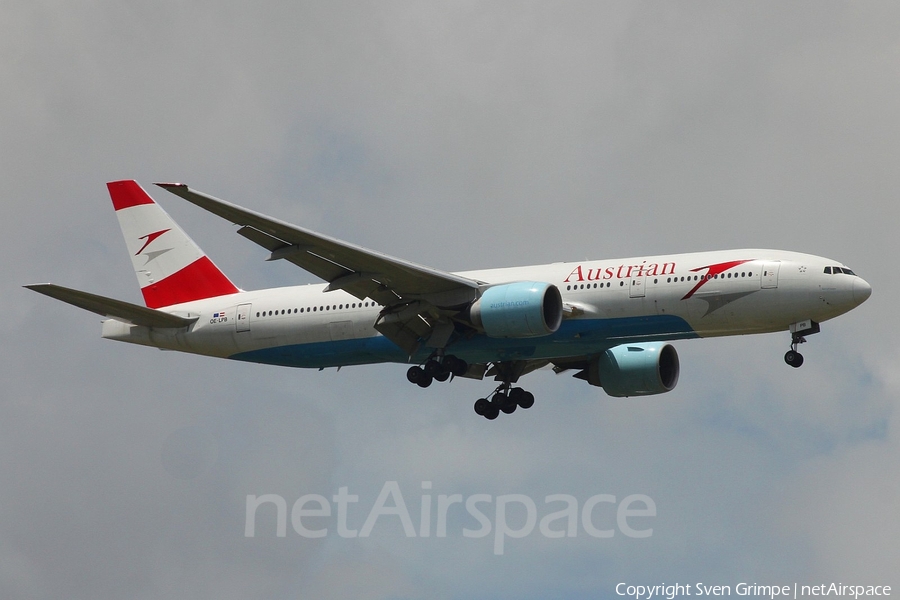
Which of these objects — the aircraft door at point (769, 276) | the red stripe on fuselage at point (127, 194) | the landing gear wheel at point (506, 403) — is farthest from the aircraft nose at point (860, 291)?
the red stripe on fuselage at point (127, 194)

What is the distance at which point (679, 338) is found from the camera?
42062mm

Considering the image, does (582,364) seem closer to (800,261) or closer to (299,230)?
(800,261)

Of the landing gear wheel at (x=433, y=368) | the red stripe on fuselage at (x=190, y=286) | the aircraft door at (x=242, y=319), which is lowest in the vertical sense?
the landing gear wheel at (x=433, y=368)

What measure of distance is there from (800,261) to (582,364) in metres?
10.5

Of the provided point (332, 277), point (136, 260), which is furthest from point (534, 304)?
point (136, 260)

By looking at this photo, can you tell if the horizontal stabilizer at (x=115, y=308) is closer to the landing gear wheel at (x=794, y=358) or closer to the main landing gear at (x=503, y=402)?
the main landing gear at (x=503, y=402)

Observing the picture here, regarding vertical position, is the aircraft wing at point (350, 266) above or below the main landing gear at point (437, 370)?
above

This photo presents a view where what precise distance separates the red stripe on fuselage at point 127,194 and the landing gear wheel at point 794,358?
25.3 m

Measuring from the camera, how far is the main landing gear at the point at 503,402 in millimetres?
48562

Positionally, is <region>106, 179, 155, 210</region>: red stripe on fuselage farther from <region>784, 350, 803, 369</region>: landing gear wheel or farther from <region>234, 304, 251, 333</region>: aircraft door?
<region>784, 350, 803, 369</region>: landing gear wheel

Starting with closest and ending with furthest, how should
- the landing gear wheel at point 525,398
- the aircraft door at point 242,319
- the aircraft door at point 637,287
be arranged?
the aircraft door at point 637,287
the aircraft door at point 242,319
the landing gear wheel at point 525,398

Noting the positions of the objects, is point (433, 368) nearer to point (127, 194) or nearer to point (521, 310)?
point (521, 310)

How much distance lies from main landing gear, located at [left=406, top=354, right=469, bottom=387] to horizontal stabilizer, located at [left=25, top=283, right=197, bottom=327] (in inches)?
343

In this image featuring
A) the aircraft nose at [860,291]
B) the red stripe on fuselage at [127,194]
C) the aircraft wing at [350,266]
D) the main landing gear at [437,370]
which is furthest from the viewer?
the red stripe on fuselage at [127,194]
